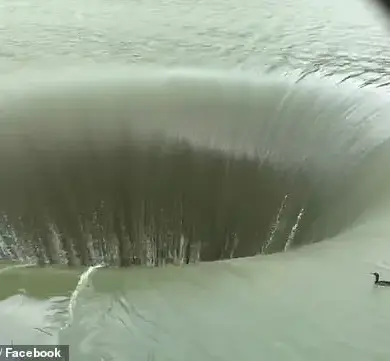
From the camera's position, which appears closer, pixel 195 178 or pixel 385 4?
pixel 195 178

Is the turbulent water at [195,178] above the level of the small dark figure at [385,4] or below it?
below

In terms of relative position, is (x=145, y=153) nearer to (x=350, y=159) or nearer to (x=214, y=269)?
(x=350, y=159)

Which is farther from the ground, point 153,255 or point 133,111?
point 133,111

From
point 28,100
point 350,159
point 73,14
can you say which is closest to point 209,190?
point 350,159

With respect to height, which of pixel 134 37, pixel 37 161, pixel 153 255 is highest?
pixel 134 37

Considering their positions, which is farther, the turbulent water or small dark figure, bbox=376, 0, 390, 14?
small dark figure, bbox=376, 0, 390, 14

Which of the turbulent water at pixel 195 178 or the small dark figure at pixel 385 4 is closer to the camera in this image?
the turbulent water at pixel 195 178

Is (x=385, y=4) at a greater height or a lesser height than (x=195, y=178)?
greater

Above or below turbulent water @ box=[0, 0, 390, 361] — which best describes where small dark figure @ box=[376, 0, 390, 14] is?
above
